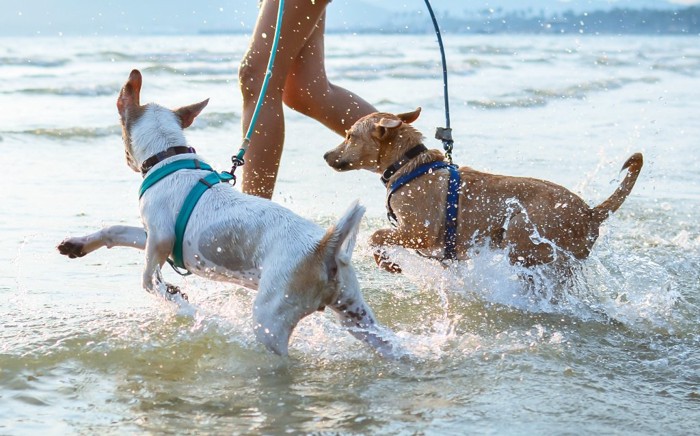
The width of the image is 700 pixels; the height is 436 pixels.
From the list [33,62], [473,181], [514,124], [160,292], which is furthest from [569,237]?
[33,62]

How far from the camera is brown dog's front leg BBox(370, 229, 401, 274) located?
498 cm

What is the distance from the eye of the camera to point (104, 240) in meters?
4.05

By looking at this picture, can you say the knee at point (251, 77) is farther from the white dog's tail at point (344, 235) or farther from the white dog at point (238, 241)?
the white dog's tail at point (344, 235)

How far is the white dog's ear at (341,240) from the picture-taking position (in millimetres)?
3398

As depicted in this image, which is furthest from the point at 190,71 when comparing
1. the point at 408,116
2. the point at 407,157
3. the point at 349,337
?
the point at 349,337

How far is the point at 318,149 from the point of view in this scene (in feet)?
30.6

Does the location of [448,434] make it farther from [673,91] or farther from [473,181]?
[673,91]

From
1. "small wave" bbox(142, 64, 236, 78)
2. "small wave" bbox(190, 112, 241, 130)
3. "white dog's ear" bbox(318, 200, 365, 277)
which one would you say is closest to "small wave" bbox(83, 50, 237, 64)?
"small wave" bbox(142, 64, 236, 78)

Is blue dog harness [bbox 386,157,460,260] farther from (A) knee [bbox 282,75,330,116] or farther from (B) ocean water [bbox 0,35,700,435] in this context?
(A) knee [bbox 282,75,330,116]

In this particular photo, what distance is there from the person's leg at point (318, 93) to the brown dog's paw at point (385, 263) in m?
1.06

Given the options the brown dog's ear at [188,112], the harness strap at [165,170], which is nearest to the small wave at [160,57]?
the brown dog's ear at [188,112]

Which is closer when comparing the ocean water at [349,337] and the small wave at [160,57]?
the ocean water at [349,337]

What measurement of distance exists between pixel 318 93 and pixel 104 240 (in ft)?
6.58

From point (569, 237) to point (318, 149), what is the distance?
4.91 metres
